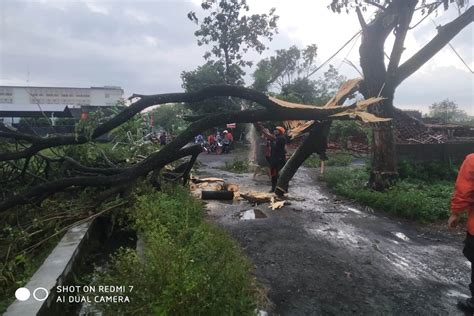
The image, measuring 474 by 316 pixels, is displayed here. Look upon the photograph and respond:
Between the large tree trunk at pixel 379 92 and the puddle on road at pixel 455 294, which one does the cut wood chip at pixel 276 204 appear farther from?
the puddle on road at pixel 455 294

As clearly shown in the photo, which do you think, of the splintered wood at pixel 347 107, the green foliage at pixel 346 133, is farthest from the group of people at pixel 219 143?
the splintered wood at pixel 347 107

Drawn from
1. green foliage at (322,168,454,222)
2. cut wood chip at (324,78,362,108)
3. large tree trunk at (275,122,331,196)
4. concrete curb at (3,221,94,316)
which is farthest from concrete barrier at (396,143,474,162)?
concrete curb at (3,221,94,316)

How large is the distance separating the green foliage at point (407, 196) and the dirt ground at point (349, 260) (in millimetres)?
343

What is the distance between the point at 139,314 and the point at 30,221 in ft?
12.6

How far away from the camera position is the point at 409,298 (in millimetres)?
4168

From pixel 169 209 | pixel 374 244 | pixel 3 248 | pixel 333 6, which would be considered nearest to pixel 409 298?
pixel 374 244

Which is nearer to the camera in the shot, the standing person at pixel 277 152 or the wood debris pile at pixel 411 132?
the standing person at pixel 277 152

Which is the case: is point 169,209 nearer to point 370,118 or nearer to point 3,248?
point 3,248

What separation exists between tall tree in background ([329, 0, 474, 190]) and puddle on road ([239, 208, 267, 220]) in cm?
340

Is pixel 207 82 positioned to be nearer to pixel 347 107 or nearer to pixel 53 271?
pixel 347 107

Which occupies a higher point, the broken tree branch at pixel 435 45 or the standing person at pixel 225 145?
the broken tree branch at pixel 435 45

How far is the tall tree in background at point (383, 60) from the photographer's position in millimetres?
9211

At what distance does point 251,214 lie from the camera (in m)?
8.04

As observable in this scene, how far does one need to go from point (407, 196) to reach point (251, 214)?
347 cm
